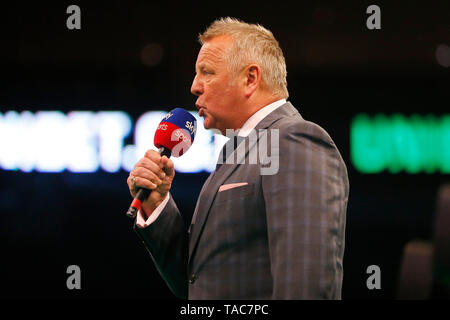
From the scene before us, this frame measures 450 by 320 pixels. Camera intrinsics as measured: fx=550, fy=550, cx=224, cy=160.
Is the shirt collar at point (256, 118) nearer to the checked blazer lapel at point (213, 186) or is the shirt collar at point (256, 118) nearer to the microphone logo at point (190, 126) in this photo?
the checked blazer lapel at point (213, 186)

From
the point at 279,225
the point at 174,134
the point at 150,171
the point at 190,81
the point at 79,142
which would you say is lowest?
the point at 279,225

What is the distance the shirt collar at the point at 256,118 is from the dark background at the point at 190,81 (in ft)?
9.77

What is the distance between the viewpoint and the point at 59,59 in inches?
186

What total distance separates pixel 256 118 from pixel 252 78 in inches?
4.9

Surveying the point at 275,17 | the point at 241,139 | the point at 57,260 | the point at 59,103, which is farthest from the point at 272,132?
the point at 57,260

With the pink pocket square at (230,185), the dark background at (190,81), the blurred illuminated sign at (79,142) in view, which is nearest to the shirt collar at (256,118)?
the pink pocket square at (230,185)

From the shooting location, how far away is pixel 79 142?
4.52 metres

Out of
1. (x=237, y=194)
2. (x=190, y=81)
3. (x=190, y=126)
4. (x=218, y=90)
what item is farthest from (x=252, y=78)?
(x=190, y=81)

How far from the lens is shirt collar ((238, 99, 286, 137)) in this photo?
5.22 ft

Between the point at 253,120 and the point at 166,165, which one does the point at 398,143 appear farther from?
the point at 166,165

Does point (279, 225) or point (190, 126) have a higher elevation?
point (190, 126)

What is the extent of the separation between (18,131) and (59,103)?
406 mm

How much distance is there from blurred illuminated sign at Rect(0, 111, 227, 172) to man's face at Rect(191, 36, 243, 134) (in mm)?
2825

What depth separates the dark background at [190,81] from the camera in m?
4.53
